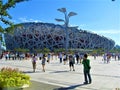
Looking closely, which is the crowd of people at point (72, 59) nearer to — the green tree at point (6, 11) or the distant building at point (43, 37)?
the green tree at point (6, 11)

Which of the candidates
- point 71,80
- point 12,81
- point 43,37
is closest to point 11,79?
point 12,81

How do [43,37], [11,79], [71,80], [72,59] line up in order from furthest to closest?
[43,37], [72,59], [71,80], [11,79]

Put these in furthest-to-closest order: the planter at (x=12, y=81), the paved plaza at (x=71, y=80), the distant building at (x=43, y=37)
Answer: the distant building at (x=43, y=37)
the paved plaza at (x=71, y=80)
the planter at (x=12, y=81)

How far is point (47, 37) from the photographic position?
139125 mm


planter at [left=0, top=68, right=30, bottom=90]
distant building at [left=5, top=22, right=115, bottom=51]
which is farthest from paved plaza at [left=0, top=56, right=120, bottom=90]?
distant building at [left=5, top=22, right=115, bottom=51]

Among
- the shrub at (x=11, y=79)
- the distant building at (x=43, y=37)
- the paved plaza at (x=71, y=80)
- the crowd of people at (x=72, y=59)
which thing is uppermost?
the distant building at (x=43, y=37)

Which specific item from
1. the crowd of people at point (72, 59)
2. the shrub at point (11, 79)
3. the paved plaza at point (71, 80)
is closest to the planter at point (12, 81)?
the shrub at point (11, 79)

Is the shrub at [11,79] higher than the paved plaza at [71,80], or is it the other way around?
the shrub at [11,79]

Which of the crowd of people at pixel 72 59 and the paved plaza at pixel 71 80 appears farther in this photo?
the crowd of people at pixel 72 59

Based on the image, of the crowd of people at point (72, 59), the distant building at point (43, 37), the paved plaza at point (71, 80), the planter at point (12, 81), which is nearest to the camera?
the planter at point (12, 81)

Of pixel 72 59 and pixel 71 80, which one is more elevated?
pixel 72 59

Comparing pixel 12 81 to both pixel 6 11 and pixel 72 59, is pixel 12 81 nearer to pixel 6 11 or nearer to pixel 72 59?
pixel 6 11

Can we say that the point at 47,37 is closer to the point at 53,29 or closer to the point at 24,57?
the point at 53,29

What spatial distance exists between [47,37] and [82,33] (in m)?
17.8
